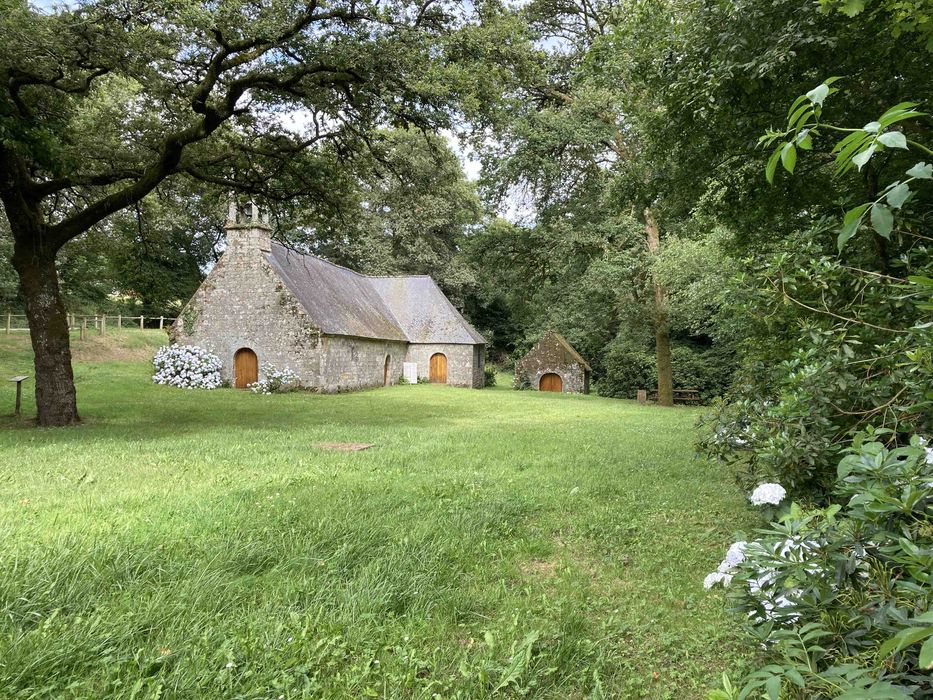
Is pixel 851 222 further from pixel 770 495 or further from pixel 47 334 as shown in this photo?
pixel 47 334

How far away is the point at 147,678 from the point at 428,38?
31.1ft

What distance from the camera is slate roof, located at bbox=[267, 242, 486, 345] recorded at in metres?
22.8

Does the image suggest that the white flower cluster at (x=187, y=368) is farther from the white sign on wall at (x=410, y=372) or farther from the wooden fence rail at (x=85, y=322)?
the white sign on wall at (x=410, y=372)

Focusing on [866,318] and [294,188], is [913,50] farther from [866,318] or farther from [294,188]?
[294,188]

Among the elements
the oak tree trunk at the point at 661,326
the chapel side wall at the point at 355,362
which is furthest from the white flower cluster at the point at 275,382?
the oak tree trunk at the point at 661,326

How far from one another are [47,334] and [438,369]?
20.7 metres

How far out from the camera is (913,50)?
5039mm

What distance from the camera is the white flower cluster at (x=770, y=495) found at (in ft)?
10.9

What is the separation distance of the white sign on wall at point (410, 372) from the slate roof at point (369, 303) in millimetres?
1380

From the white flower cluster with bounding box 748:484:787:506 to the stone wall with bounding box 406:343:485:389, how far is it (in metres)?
25.6

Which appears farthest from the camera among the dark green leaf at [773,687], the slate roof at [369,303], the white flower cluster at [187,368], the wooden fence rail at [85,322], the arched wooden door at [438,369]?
the arched wooden door at [438,369]

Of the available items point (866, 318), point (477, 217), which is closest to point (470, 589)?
point (866, 318)

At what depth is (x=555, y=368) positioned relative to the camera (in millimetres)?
28000

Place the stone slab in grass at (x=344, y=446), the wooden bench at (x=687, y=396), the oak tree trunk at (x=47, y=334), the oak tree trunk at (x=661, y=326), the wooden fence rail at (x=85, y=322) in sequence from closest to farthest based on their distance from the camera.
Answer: the stone slab in grass at (x=344, y=446)
the oak tree trunk at (x=47, y=334)
the oak tree trunk at (x=661, y=326)
the wooden bench at (x=687, y=396)
the wooden fence rail at (x=85, y=322)
